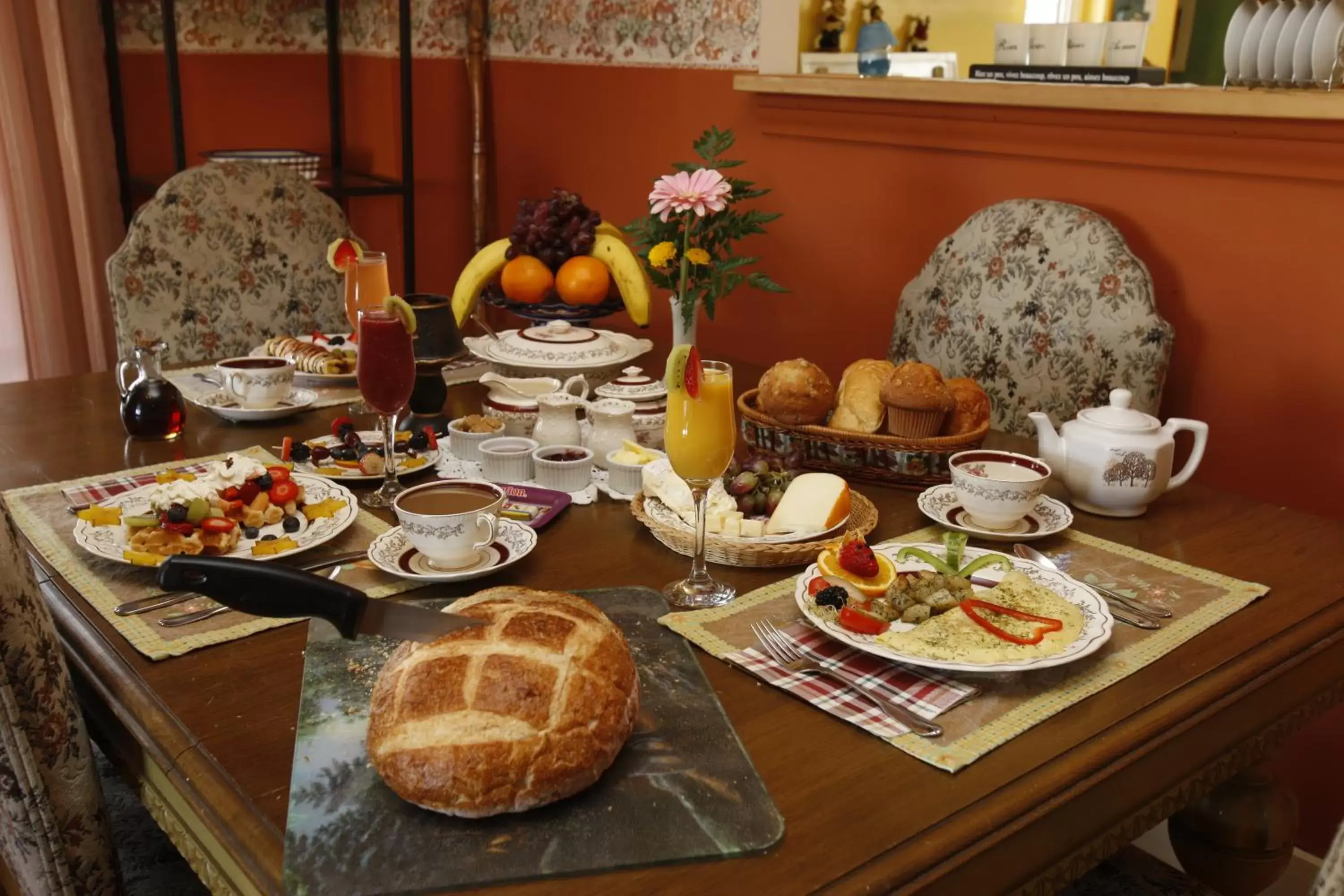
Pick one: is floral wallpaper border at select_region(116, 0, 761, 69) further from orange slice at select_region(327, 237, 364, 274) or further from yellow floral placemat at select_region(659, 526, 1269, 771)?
yellow floral placemat at select_region(659, 526, 1269, 771)

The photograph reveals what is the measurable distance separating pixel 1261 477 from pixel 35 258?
2.83 metres

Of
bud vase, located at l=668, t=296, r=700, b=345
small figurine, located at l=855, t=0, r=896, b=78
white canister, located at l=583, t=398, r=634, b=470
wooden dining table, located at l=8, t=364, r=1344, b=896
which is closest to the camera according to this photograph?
wooden dining table, located at l=8, t=364, r=1344, b=896

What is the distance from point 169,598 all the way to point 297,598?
0.35 meters

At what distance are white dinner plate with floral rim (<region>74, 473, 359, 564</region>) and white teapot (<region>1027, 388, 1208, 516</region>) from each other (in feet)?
2.77

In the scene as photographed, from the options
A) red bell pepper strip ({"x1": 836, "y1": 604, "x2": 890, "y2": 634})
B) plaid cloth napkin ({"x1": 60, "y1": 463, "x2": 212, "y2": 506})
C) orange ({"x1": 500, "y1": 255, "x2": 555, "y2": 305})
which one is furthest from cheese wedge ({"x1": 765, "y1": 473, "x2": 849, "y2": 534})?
orange ({"x1": 500, "y1": 255, "x2": 555, "y2": 305})

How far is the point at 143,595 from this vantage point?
1.14 metres

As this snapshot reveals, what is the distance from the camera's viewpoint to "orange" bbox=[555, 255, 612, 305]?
6.79ft

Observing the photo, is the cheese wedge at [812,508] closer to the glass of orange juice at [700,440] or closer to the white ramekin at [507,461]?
the glass of orange juice at [700,440]

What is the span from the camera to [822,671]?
1020 millimetres

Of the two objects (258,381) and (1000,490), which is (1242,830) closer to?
(1000,490)

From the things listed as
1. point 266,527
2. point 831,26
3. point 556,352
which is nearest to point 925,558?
point 266,527

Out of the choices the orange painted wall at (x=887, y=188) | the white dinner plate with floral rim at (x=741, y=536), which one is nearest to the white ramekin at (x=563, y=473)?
the white dinner plate with floral rim at (x=741, y=536)

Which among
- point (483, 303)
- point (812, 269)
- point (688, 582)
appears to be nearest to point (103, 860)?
point (688, 582)

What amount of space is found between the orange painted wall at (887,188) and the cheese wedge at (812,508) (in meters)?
1.01
